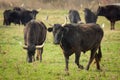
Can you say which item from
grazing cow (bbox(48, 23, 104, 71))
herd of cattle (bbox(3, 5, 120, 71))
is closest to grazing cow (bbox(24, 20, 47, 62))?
herd of cattle (bbox(3, 5, 120, 71))

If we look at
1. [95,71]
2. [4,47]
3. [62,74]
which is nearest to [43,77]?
[62,74]

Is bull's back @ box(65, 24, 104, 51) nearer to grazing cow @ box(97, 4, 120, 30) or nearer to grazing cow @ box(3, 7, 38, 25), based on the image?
grazing cow @ box(97, 4, 120, 30)

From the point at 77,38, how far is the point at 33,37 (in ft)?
9.02

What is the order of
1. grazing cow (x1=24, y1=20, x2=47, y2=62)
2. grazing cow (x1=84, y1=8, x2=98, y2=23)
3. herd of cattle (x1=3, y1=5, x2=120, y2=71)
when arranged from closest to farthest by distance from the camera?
1. herd of cattle (x1=3, y1=5, x2=120, y2=71)
2. grazing cow (x1=24, y1=20, x2=47, y2=62)
3. grazing cow (x1=84, y1=8, x2=98, y2=23)

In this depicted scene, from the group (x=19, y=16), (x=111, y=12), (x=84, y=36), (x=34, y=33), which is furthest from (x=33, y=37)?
(x=111, y=12)

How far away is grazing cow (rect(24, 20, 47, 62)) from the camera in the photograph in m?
15.8

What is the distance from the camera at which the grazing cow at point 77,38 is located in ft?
44.9

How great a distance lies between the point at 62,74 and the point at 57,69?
116 cm

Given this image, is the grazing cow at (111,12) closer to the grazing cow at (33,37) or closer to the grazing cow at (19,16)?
the grazing cow at (19,16)

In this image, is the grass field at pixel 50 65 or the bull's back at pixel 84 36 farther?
the bull's back at pixel 84 36

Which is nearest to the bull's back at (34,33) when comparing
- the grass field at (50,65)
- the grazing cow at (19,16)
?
the grass field at (50,65)

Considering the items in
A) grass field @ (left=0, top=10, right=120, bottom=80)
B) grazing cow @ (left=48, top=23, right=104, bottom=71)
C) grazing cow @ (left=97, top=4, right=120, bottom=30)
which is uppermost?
grazing cow @ (left=48, top=23, right=104, bottom=71)

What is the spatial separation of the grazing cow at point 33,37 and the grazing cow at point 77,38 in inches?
71.9

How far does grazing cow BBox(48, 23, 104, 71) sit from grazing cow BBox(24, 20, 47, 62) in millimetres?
1825
